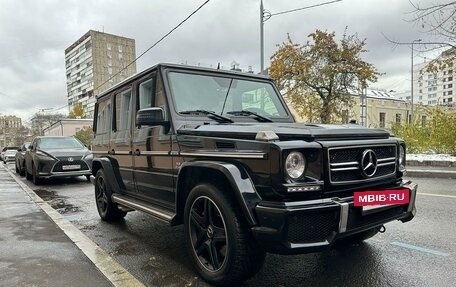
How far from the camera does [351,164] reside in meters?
2.80

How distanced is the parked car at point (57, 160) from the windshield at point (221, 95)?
8315 mm

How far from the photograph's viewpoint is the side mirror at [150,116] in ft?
11.4

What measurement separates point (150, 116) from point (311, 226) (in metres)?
1.82

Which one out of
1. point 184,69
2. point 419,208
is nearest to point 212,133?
point 184,69

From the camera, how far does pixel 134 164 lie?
4562 mm

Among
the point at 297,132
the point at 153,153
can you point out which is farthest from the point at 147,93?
the point at 297,132

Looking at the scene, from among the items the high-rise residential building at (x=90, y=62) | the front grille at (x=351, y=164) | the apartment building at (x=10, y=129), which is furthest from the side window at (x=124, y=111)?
the high-rise residential building at (x=90, y=62)

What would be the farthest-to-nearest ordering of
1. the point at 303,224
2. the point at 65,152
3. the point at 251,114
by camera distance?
the point at 65,152 < the point at 251,114 < the point at 303,224

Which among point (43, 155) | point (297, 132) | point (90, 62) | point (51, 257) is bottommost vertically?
point (51, 257)

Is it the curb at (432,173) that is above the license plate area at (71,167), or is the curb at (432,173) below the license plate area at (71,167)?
below

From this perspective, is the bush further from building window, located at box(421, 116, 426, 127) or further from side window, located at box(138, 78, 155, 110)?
side window, located at box(138, 78, 155, 110)

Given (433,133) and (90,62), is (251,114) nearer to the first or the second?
(433,133)

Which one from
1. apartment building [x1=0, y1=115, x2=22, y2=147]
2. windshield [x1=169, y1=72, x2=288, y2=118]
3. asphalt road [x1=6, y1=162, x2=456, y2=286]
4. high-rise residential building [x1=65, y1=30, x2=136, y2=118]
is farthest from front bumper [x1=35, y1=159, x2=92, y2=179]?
high-rise residential building [x1=65, y1=30, x2=136, y2=118]

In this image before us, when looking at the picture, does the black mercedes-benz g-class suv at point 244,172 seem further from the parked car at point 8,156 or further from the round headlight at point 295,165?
the parked car at point 8,156
